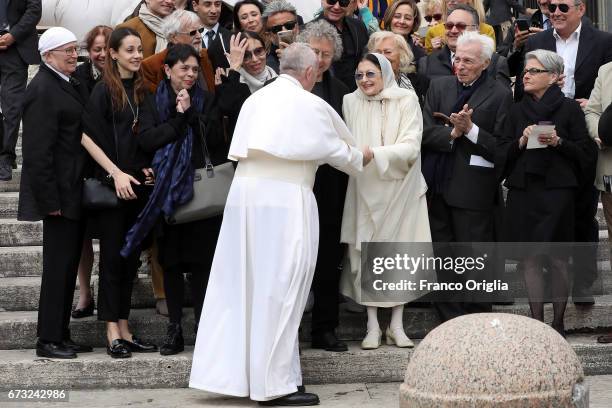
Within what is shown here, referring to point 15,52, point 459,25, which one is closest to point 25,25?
point 15,52

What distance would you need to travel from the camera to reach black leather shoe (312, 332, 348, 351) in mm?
9273

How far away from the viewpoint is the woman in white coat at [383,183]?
9328mm

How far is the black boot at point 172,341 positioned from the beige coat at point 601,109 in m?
3.15

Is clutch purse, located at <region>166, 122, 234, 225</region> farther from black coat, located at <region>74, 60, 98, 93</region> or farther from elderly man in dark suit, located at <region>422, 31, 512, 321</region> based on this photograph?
elderly man in dark suit, located at <region>422, 31, 512, 321</region>

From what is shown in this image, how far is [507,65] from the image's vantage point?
34.3 feet

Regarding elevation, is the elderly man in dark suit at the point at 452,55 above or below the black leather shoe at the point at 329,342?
above

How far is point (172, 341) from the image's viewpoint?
29.9 feet

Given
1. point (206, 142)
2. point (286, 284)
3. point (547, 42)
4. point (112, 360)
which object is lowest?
point (112, 360)

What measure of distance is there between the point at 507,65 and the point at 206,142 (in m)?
2.73

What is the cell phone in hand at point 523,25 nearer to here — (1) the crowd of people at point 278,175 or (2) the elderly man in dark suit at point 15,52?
(1) the crowd of people at point 278,175

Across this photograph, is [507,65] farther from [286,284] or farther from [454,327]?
[454,327]

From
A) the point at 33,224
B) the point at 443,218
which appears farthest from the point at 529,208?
the point at 33,224

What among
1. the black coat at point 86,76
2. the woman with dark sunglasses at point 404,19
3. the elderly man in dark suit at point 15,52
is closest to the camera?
the black coat at point 86,76

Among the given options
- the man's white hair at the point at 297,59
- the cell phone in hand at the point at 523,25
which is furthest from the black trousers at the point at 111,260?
the cell phone in hand at the point at 523,25
